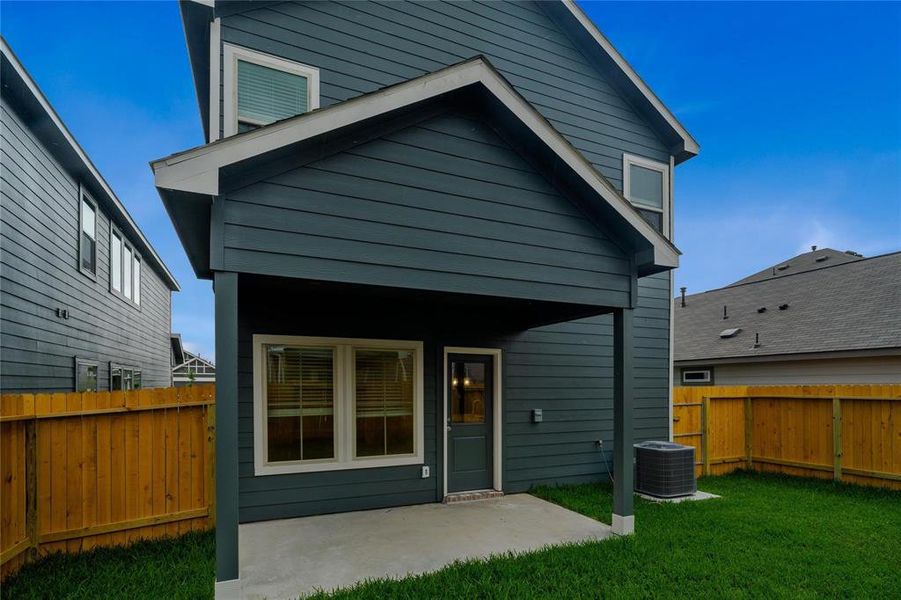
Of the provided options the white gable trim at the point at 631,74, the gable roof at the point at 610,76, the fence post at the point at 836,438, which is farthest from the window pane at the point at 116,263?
the fence post at the point at 836,438

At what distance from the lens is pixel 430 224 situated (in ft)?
13.3

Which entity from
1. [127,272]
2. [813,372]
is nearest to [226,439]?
[127,272]

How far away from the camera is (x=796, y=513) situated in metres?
5.65

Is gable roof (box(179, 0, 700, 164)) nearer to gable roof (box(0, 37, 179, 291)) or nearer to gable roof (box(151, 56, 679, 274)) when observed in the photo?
gable roof (box(0, 37, 179, 291))

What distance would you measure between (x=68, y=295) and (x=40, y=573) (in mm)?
5301

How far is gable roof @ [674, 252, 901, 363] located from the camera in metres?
10.1

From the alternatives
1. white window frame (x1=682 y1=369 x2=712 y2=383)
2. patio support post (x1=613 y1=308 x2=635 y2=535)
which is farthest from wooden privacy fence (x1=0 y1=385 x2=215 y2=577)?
white window frame (x1=682 y1=369 x2=712 y2=383)

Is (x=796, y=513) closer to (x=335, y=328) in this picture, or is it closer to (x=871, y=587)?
(x=871, y=587)

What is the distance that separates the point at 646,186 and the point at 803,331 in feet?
22.5

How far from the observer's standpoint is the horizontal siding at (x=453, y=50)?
214 inches

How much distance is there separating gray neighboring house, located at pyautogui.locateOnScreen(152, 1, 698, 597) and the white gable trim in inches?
1.3

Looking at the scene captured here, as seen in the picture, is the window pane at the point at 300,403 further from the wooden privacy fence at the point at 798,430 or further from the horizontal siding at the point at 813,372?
the horizontal siding at the point at 813,372

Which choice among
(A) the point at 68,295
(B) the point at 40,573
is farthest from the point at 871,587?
(A) the point at 68,295

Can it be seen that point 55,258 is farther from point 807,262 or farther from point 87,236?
point 807,262
